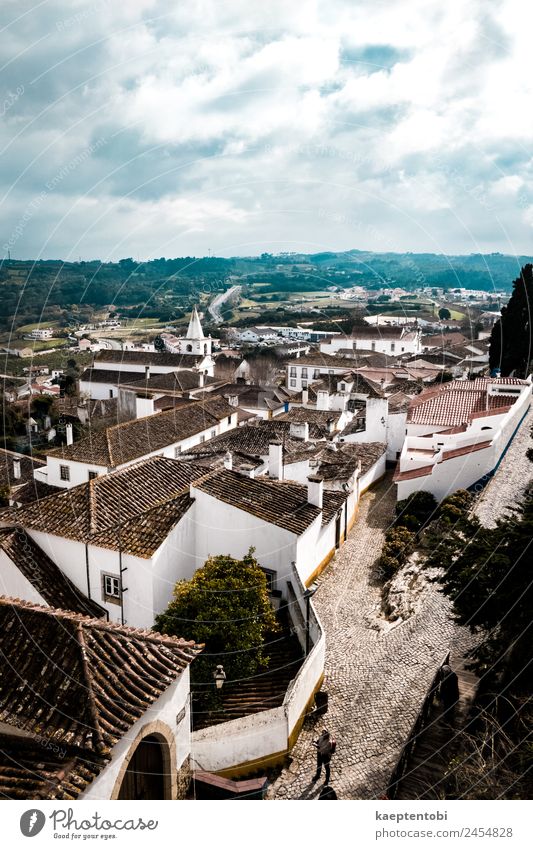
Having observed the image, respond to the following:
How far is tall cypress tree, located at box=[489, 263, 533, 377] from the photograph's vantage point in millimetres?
27375

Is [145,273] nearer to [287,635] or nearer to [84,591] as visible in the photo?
[84,591]

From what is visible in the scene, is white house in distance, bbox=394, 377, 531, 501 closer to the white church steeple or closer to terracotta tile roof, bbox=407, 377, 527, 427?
terracotta tile roof, bbox=407, 377, 527, 427

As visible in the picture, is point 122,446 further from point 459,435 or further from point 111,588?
point 459,435

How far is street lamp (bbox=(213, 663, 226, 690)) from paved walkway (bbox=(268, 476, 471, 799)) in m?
1.29

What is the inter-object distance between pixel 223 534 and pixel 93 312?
38.1 ft

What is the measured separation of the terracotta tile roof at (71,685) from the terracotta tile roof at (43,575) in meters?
3.39

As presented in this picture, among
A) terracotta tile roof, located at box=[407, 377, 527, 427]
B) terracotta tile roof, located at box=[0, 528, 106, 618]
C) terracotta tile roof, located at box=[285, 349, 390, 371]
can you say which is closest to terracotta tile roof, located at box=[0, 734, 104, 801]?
terracotta tile roof, located at box=[0, 528, 106, 618]

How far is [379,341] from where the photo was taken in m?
51.2

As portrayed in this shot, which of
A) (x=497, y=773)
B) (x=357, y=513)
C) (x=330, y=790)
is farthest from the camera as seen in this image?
(x=357, y=513)

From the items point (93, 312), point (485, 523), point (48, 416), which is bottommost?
point (48, 416)

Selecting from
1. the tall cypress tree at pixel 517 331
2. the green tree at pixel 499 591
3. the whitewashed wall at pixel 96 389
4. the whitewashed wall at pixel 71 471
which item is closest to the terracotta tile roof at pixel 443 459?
the green tree at pixel 499 591

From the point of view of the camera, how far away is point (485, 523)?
1238cm

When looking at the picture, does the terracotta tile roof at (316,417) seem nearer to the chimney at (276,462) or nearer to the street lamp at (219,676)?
the chimney at (276,462)

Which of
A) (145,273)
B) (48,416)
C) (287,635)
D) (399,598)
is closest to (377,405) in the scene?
(145,273)
